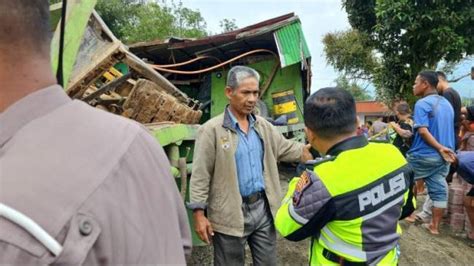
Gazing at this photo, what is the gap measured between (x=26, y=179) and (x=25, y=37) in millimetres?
286

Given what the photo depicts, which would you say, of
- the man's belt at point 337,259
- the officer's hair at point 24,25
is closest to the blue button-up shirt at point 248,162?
the man's belt at point 337,259

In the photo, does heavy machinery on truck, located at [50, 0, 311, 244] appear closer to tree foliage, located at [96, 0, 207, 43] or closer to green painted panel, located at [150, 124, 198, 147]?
green painted panel, located at [150, 124, 198, 147]

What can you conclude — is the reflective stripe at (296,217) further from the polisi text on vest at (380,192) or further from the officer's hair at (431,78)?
the officer's hair at (431,78)

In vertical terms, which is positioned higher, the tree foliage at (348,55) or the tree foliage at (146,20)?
the tree foliage at (146,20)

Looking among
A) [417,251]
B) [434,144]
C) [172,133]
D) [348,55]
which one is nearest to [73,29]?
[172,133]

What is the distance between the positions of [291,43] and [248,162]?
3.07 m

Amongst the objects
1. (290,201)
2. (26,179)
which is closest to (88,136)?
(26,179)

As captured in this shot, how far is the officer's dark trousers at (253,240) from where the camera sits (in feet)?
8.82

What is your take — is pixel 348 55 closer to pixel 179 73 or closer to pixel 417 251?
pixel 179 73

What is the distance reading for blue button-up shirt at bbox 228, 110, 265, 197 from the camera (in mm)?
2682

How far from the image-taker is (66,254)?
63 cm

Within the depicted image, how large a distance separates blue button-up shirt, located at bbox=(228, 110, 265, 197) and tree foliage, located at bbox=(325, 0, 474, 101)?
8.07m

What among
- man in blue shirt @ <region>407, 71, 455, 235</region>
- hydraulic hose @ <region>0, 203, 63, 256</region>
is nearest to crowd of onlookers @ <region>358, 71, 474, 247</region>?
man in blue shirt @ <region>407, 71, 455, 235</region>

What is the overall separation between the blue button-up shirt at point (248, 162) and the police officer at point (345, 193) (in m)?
0.87
